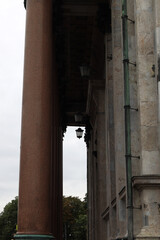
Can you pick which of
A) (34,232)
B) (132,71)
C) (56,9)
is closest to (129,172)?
(132,71)

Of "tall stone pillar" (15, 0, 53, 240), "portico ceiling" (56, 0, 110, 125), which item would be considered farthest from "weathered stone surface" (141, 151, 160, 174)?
"portico ceiling" (56, 0, 110, 125)

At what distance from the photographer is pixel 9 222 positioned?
545ft

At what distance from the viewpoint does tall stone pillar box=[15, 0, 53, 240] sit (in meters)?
19.1

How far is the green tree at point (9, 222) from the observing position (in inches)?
6491

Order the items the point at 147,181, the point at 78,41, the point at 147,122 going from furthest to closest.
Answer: the point at 78,41 < the point at 147,122 < the point at 147,181

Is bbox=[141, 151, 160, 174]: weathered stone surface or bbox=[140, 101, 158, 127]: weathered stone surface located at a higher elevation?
bbox=[140, 101, 158, 127]: weathered stone surface

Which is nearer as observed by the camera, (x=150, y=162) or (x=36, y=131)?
(x=150, y=162)

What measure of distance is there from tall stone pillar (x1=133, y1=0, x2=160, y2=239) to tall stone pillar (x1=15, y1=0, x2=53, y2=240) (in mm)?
5261

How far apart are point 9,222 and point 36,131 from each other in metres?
151

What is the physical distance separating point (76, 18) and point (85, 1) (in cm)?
418

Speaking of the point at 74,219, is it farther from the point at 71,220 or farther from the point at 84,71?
the point at 84,71

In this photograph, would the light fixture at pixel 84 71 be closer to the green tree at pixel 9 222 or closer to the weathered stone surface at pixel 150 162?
the weathered stone surface at pixel 150 162

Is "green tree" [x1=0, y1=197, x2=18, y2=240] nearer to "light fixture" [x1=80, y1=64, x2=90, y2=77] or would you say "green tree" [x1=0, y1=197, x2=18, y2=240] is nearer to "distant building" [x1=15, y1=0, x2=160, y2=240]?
"light fixture" [x1=80, y1=64, x2=90, y2=77]

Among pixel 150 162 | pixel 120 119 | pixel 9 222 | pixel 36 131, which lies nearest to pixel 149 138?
pixel 150 162
